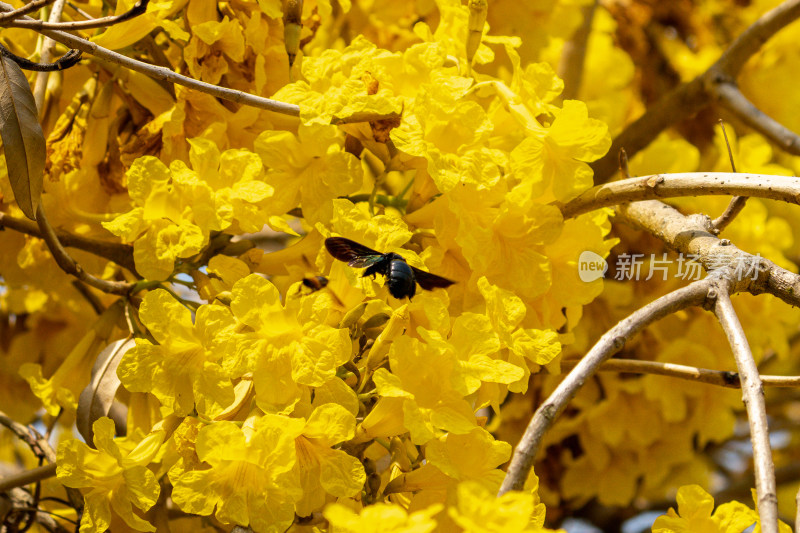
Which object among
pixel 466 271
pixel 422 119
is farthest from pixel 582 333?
pixel 422 119

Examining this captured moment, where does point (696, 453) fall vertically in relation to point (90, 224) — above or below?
below

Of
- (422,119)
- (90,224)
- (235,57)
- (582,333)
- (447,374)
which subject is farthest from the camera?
(582,333)

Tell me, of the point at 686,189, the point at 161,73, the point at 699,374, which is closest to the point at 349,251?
the point at 161,73

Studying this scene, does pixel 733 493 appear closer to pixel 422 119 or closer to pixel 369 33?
pixel 369 33

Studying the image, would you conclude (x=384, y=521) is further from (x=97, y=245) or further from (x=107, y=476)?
(x=97, y=245)

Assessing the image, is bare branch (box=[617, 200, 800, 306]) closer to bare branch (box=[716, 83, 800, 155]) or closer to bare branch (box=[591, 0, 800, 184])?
bare branch (box=[716, 83, 800, 155])

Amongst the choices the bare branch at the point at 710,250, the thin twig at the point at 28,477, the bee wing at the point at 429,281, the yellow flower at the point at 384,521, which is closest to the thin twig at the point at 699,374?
the bare branch at the point at 710,250

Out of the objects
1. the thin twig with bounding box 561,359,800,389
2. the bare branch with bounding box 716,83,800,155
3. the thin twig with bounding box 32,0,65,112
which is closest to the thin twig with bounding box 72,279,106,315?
the thin twig with bounding box 32,0,65,112
